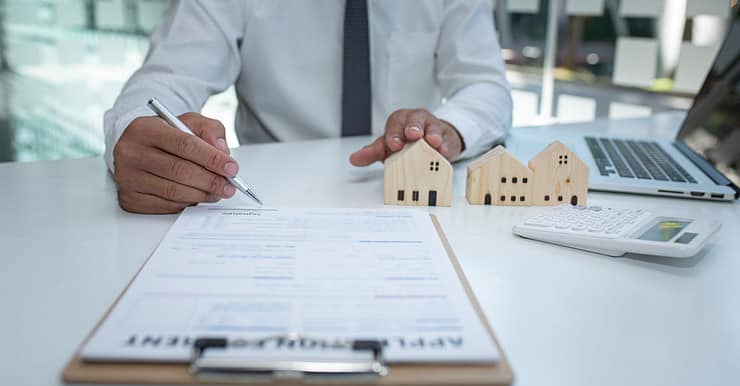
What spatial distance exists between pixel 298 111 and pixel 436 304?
1.03 meters

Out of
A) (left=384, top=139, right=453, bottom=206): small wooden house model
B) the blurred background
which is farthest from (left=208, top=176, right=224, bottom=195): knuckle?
the blurred background

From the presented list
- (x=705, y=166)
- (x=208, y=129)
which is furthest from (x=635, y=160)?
(x=208, y=129)

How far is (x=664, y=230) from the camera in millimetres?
702

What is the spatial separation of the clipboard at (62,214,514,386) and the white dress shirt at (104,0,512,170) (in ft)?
2.76

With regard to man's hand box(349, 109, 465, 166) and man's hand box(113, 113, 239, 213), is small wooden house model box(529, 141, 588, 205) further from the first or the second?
man's hand box(113, 113, 239, 213)

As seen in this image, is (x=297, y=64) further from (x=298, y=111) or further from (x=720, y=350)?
(x=720, y=350)

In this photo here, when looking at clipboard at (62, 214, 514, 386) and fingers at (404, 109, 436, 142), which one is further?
fingers at (404, 109, 436, 142)

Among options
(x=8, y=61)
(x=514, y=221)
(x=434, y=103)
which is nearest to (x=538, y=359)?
(x=514, y=221)

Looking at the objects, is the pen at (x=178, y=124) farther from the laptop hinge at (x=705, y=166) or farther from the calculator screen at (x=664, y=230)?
the laptop hinge at (x=705, y=166)

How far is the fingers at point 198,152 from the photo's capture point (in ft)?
2.50

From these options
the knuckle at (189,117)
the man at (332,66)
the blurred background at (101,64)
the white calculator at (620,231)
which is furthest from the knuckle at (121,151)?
the blurred background at (101,64)

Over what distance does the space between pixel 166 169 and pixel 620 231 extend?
533mm

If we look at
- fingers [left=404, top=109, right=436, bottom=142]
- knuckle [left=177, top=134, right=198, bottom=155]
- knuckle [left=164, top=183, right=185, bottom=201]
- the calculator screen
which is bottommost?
the calculator screen

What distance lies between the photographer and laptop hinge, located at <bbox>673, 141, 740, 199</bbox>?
95 centimetres
